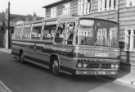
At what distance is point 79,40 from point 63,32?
133cm

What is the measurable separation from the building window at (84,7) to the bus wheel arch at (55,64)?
312 inches

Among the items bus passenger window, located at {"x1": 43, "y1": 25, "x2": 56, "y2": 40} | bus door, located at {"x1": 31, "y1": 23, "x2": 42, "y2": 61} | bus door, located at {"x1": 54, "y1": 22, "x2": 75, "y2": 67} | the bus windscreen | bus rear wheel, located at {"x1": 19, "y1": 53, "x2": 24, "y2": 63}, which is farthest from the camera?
bus rear wheel, located at {"x1": 19, "y1": 53, "x2": 24, "y2": 63}

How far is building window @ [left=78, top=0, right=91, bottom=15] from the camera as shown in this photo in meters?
19.5

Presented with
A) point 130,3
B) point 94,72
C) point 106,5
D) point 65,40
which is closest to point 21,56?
point 106,5

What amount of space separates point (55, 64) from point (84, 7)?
9.15m

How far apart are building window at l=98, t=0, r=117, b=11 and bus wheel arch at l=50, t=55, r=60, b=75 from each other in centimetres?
623

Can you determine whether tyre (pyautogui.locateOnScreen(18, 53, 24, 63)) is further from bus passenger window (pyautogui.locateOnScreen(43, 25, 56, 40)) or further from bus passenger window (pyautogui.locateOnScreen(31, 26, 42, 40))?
bus passenger window (pyautogui.locateOnScreen(43, 25, 56, 40))

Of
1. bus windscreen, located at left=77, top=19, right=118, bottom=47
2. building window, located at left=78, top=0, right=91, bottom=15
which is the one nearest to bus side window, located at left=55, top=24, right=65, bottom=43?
bus windscreen, located at left=77, top=19, right=118, bottom=47

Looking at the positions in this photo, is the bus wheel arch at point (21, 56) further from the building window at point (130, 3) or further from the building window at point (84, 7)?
the building window at point (130, 3)

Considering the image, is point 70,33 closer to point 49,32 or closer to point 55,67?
point 55,67

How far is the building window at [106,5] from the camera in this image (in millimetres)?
16670

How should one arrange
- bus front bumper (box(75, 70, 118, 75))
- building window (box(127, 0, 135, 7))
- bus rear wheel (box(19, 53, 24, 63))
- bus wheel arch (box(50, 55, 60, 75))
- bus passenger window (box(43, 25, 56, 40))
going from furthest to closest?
bus rear wheel (box(19, 53, 24, 63)), building window (box(127, 0, 135, 7)), bus passenger window (box(43, 25, 56, 40)), bus wheel arch (box(50, 55, 60, 75)), bus front bumper (box(75, 70, 118, 75))

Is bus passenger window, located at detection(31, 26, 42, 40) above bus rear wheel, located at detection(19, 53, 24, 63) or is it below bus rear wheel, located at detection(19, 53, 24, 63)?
above

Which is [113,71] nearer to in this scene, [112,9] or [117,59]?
[117,59]
